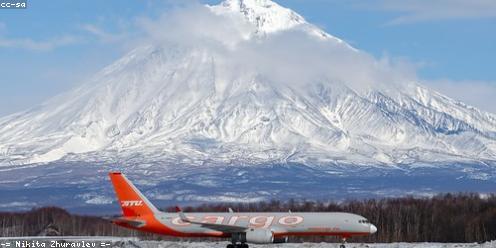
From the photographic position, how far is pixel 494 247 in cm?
6819

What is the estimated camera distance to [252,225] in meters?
75.9

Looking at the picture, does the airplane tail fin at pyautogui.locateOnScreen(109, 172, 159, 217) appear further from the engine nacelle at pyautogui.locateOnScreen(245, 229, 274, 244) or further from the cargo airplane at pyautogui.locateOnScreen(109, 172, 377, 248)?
the engine nacelle at pyautogui.locateOnScreen(245, 229, 274, 244)

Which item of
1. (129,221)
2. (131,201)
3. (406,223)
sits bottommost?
(406,223)

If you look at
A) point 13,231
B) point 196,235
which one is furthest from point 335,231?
point 13,231

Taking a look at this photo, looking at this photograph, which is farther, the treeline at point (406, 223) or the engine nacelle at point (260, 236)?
the treeline at point (406, 223)

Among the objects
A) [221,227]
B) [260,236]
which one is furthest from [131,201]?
[260,236]

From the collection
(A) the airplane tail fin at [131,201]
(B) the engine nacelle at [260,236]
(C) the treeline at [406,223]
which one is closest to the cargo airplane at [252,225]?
(B) the engine nacelle at [260,236]

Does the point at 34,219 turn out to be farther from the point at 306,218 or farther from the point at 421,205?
the point at 306,218

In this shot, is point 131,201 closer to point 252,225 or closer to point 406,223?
point 252,225

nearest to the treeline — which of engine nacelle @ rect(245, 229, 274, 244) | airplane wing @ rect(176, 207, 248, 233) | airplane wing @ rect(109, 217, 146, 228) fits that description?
airplane wing @ rect(109, 217, 146, 228)

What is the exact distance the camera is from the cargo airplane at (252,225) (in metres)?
75.1

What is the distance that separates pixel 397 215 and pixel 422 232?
10.0m

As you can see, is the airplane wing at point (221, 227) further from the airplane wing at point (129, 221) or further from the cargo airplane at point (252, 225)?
the airplane wing at point (129, 221)

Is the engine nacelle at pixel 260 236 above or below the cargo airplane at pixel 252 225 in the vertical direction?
below
